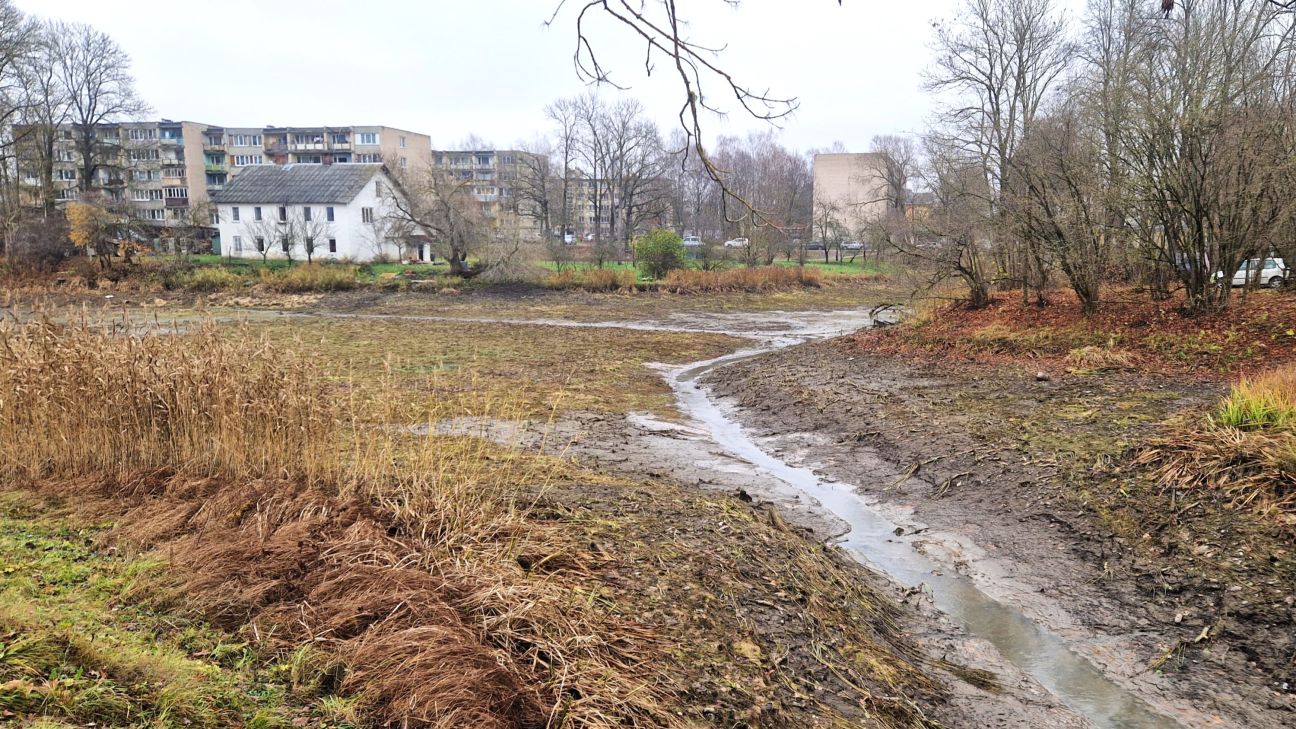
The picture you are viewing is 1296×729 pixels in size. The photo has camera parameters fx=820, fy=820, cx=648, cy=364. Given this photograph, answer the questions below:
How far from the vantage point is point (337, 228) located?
5853 cm

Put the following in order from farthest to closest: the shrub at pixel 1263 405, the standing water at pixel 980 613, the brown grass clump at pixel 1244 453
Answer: the shrub at pixel 1263 405 → the brown grass clump at pixel 1244 453 → the standing water at pixel 980 613

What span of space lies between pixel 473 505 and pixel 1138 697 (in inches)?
176

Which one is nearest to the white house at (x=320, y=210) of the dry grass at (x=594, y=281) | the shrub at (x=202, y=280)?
the shrub at (x=202, y=280)

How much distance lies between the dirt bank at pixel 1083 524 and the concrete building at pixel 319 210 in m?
49.7

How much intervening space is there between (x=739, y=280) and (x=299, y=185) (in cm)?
3567

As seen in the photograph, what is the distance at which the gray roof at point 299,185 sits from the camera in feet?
193

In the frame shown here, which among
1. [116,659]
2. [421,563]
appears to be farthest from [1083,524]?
[116,659]

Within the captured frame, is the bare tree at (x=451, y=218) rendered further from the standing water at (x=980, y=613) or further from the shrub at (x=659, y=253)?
the standing water at (x=980, y=613)

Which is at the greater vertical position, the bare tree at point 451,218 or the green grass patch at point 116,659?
the bare tree at point 451,218

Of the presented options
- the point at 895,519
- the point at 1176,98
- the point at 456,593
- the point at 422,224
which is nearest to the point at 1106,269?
the point at 1176,98

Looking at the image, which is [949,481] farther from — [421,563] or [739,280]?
[739,280]

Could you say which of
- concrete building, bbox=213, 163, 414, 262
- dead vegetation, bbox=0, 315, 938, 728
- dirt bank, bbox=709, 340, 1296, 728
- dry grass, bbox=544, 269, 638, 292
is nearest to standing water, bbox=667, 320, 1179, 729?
dirt bank, bbox=709, 340, 1296, 728

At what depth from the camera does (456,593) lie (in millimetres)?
4480

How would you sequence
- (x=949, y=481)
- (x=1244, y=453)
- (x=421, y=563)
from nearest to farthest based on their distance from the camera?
(x=421, y=563), (x=1244, y=453), (x=949, y=481)
